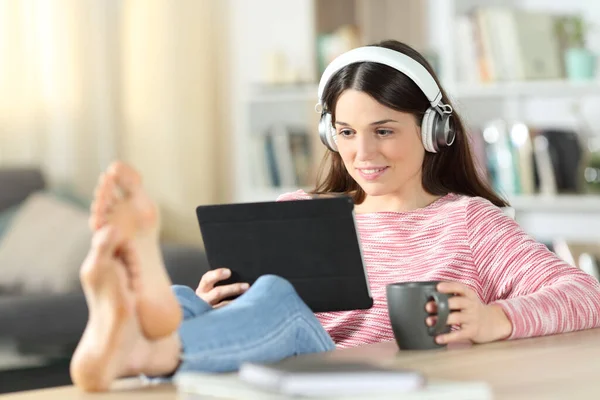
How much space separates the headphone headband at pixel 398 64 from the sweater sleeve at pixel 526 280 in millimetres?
197

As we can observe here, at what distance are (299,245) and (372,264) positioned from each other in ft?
1.24

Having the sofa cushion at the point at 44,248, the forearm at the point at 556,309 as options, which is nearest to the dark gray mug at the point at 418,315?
the forearm at the point at 556,309

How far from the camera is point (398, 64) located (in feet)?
5.69

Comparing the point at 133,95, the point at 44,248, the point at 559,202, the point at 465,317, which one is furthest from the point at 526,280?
the point at 133,95

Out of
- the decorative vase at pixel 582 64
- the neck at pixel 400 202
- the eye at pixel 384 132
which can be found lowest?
the neck at pixel 400 202

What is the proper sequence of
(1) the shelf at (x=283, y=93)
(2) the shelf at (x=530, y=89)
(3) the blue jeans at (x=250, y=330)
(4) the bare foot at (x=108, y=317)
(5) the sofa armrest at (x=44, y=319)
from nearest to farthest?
1. (4) the bare foot at (x=108, y=317)
2. (3) the blue jeans at (x=250, y=330)
3. (5) the sofa armrest at (x=44, y=319)
4. (2) the shelf at (x=530, y=89)
5. (1) the shelf at (x=283, y=93)

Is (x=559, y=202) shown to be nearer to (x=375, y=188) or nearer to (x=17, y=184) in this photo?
(x=375, y=188)

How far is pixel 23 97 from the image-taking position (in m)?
3.82

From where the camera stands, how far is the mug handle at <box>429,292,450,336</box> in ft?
4.44

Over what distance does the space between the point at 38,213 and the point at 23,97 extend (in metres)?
0.62

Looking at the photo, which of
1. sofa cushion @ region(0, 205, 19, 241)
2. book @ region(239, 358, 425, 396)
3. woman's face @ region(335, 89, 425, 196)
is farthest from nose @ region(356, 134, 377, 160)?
sofa cushion @ region(0, 205, 19, 241)

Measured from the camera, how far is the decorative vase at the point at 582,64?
3256mm

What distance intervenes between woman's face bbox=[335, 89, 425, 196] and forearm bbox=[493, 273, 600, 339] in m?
0.38

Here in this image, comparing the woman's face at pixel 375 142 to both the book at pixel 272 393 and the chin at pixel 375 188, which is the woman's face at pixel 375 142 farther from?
the book at pixel 272 393
